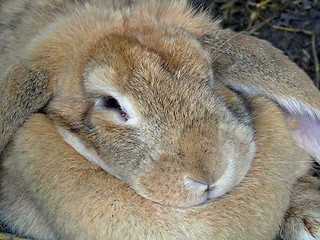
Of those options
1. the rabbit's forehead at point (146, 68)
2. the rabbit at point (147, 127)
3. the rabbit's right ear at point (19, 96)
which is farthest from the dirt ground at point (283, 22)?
the rabbit's right ear at point (19, 96)

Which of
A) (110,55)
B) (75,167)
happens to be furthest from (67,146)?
(110,55)

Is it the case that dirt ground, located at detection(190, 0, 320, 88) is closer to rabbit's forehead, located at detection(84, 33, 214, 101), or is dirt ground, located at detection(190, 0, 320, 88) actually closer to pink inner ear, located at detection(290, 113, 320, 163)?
pink inner ear, located at detection(290, 113, 320, 163)

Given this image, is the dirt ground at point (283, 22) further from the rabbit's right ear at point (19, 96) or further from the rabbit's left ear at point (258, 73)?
the rabbit's right ear at point (19, 96)

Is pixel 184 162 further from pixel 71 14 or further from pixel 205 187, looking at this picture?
pixel 71 14

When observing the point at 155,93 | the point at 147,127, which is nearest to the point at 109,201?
the point at 147,127

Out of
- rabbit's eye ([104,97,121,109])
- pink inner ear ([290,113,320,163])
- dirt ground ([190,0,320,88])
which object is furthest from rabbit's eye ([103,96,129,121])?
dirt ground ([190,0,320,88])

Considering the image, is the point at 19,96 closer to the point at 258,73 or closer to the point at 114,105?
the point at 114,105
